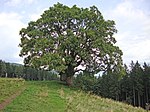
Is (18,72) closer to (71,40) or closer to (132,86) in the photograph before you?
(132,86)

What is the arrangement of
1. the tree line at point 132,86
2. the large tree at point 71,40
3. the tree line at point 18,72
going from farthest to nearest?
the tree line at point 18,72 < the tree line at point 132,86 < the large tree at point 71,40

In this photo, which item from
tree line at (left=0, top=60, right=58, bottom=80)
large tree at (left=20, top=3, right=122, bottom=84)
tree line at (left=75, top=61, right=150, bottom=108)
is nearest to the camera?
large tree at (left=20, top=3, right=122, bottom=84)

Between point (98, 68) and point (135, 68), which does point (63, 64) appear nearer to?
point (98, 68)

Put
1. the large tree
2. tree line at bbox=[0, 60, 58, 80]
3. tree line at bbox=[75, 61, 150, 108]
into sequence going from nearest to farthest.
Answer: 1. the large tree
2. tree line at bbox=[75, 61, 150, 108]
3. tree line at bbox=[0, 60, 58, 80]

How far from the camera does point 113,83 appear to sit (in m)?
90.8

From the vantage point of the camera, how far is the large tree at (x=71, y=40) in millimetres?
38688

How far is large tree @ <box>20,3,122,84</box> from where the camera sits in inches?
1523

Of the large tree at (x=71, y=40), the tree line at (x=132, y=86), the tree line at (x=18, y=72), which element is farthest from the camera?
the tree line at (x=18, y=72)

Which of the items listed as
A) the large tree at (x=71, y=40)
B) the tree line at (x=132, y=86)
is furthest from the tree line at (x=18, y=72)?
the large tree at (x=71, y=40)

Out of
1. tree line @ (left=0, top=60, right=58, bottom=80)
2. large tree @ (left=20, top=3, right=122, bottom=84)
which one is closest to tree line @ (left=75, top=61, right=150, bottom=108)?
large tree @ (left=20, top=3, right=122, bottom=84)

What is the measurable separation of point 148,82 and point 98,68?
1660 inches

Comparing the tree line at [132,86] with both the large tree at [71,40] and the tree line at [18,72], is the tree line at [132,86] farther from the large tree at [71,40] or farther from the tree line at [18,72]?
the tree line at [18,72]

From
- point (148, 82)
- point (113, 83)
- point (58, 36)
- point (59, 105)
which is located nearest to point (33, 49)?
point (58, 36)

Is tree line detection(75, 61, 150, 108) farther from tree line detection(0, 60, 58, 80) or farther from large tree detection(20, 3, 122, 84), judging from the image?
tree line detection(0, 60, 58, 80)
